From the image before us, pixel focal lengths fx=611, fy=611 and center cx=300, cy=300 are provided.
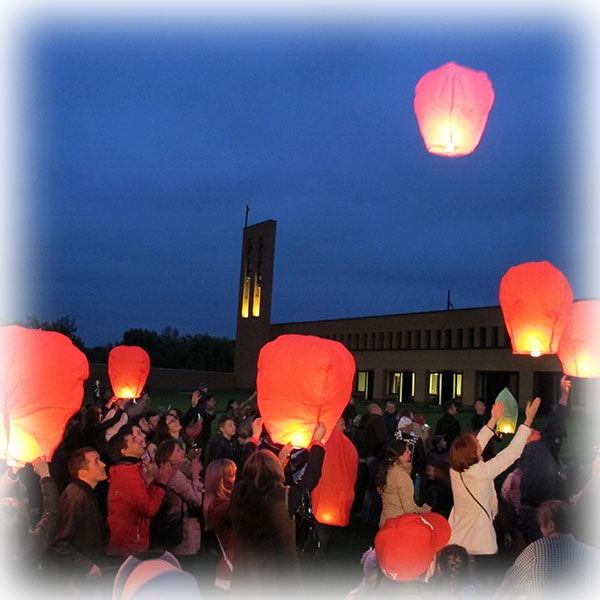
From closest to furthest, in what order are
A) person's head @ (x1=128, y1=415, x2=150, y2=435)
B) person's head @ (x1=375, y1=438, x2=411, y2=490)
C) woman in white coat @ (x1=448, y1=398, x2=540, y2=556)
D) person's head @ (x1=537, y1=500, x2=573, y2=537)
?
person's head @ (x1=537, y1=500, x2=573, y2=537) → woman in white coat @ (x1=448, y1=398, x2=540, y2=556) → person's head @ (x1=375, y1=438, x2=411, y2=490) → person's head @ (x1=128, y1=415, x2=150, y2=435)

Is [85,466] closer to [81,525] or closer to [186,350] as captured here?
[81,525]

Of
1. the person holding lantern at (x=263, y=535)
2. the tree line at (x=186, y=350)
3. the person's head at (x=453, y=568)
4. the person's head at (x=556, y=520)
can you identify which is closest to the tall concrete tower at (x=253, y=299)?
the tree line at (x=186, y=350)

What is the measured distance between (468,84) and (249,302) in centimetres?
4208

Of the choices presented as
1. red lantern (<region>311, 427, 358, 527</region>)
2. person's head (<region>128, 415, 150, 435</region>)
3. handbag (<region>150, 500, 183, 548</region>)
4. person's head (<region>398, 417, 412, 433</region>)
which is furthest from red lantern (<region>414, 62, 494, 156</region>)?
person's head (<region>128, 415, 150, 435</region>)

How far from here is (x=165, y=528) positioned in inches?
192

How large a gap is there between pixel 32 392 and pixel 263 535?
6.07 feet

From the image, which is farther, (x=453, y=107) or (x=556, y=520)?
(x=453, y=107)

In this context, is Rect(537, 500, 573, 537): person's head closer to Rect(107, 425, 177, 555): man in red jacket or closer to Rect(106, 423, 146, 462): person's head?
Rect(107, 425, 177, 555): man in red jacket

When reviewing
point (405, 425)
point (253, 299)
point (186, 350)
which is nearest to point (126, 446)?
point (405, 425)

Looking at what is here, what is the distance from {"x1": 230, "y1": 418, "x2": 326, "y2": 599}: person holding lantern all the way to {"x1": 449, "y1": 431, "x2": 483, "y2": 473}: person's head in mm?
1453

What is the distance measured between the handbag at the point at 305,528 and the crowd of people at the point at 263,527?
0.10 meters

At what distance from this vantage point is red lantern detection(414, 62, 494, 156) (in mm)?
4418

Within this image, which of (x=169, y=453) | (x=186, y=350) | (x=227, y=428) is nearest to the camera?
(x=169, y=453)

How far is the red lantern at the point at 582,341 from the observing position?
5211mm
